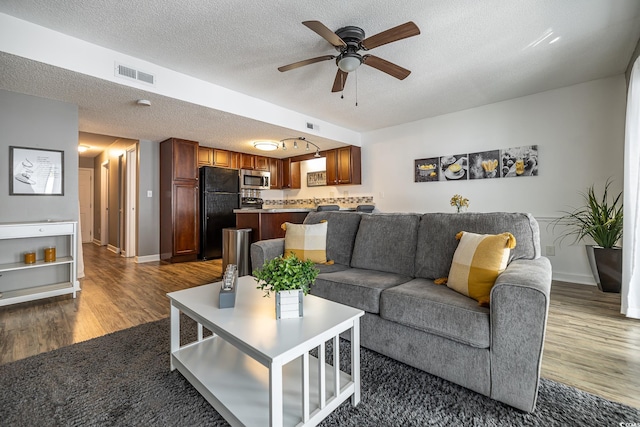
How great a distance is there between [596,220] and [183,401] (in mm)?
4095

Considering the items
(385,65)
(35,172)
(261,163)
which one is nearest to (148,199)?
(35,172)

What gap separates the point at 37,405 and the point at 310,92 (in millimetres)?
3586

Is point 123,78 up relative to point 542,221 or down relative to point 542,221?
up

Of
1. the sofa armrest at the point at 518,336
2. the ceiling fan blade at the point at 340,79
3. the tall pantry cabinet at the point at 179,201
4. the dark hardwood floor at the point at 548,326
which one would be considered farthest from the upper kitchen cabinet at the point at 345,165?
the sofa armrest at the point at 518,336

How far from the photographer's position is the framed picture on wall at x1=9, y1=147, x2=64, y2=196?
2.96m

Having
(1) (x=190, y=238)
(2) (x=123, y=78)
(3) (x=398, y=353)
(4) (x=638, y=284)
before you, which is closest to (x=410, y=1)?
(3) (x=398, y=353)

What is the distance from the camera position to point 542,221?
3.72 metres

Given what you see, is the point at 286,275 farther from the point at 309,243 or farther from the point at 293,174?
the point at 293,174

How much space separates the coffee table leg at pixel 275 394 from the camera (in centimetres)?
98

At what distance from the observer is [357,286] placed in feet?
6.19

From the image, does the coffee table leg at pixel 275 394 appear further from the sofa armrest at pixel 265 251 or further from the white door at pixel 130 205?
the white door at pixel 130 205

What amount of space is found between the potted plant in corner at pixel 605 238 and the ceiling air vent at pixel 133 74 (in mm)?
4852

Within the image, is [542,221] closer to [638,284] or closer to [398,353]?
[638,284]

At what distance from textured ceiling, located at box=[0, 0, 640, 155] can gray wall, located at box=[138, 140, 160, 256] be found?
1170mm
